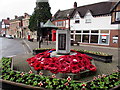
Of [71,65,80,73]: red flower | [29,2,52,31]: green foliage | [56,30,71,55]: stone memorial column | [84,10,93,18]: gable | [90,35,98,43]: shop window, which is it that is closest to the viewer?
[71,65,80,73]: red flower

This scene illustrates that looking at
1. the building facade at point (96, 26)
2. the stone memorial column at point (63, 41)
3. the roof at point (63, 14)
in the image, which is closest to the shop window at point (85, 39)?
the building facade at point (96, 26)

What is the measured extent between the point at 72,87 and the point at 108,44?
61.8ft

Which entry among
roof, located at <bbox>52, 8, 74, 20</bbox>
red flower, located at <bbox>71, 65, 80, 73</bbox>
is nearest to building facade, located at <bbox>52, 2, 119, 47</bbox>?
roof, located at <bbox>52, 8, 74, 20</bbox>

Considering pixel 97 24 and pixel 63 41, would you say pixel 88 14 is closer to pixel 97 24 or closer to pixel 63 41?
pixel 97 24

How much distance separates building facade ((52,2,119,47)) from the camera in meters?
20.0

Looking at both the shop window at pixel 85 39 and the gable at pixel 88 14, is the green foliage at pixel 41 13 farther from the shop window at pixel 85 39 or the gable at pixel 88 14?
the shop window at pixel 85 39

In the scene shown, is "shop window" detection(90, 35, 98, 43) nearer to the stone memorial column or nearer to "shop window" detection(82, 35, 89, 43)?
"shop window" detection(82, 35, 89, 43)

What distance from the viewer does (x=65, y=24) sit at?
28703 millimetres

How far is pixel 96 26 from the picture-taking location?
22250 mm

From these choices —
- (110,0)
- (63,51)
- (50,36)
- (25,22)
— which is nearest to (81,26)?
(110,0)

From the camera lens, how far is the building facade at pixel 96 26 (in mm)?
20047

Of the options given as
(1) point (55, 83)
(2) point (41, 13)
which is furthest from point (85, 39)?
(1) point (55, 83)

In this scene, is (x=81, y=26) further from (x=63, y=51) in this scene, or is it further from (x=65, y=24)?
(x=63, y=51)

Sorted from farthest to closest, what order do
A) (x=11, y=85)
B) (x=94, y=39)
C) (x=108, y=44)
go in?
(x=94, y=39) < (x=108, y=44) < (x=11, y=85)
